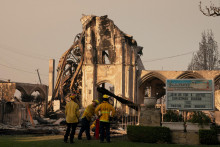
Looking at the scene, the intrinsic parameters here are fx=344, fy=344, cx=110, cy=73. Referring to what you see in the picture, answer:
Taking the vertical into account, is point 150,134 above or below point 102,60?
below

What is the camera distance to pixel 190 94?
12953 mm

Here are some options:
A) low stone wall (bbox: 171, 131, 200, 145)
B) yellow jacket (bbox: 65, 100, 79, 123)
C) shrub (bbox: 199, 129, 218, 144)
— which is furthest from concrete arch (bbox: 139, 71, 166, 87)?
yellow jacket (bbox: 65, 100, 79, 123)

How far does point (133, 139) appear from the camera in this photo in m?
12.3

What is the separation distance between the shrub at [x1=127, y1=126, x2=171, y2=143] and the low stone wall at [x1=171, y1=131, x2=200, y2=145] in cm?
25

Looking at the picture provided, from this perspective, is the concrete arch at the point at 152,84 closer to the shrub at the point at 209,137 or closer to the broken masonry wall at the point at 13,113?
the broken masonry wall at the point at 13,113

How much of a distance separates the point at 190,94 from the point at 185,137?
1707 mm

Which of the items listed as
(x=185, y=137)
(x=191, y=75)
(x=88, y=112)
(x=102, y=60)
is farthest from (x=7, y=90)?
(x=185, y=137)

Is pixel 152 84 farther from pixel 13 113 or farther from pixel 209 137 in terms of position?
pixel 209 137

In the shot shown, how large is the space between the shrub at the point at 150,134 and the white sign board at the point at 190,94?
4.19 ft

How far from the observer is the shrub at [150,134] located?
39.6 feet

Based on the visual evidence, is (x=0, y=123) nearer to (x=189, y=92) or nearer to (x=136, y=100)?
(x=189, y=92)

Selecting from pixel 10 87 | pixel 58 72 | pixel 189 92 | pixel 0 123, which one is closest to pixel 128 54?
pixel 58 72

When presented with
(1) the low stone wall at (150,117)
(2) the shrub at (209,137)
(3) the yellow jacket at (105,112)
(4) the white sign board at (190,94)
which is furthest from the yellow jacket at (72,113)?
(2) the shrub at (209,137)

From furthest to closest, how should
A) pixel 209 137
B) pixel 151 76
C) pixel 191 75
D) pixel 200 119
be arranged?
pixel 151 76, pixel 191 75, pixel 200 119, pixel 209 137
